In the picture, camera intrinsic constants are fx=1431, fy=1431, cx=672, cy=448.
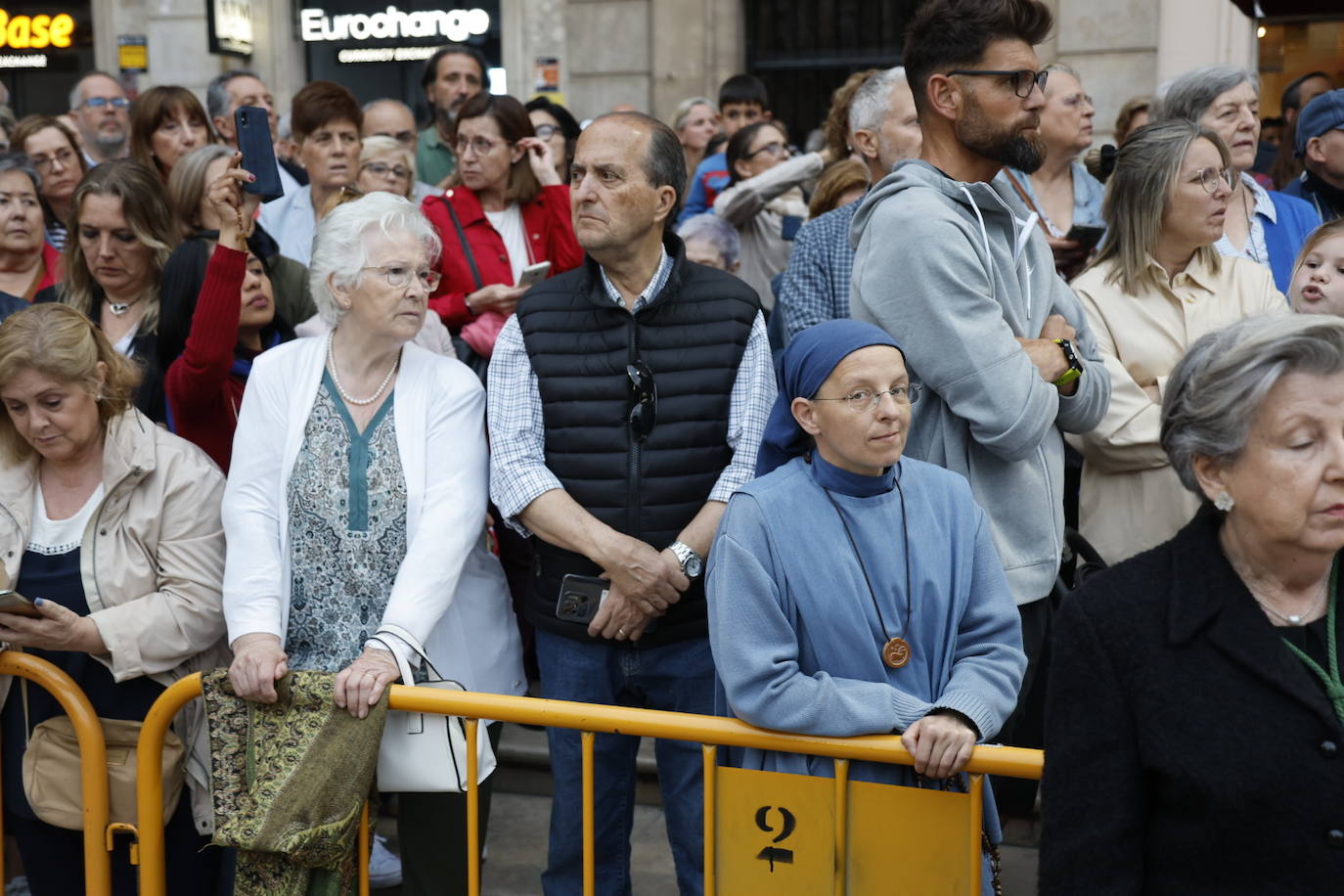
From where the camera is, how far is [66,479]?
3.79 meters

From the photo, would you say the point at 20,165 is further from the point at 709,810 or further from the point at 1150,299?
the point at 1150,299

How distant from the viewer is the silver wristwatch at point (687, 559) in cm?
360

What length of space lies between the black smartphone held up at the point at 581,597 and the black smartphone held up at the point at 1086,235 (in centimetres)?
220

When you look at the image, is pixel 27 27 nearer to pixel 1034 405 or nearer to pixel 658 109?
pixel 658 109

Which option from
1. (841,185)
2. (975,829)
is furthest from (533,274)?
(975,829)

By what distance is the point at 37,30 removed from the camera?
13898mm

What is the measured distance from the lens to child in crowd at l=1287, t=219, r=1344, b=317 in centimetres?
388

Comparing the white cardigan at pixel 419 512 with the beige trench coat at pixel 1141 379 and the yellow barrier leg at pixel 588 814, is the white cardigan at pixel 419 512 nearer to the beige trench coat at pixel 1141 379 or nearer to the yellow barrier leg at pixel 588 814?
the yellow barrier leg at pixel 588 814

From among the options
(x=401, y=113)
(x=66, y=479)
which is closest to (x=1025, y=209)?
(x=66, y=479)

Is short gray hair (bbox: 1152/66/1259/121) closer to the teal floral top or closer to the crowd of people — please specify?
the crowd of people

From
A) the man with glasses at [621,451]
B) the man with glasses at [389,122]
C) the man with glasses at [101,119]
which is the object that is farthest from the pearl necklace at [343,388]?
the man with glasses at [101,119]

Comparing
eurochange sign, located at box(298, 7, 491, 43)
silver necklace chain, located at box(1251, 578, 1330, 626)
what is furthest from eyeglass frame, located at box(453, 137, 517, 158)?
eurochange sign, located at box(298, 7, 491, 43)

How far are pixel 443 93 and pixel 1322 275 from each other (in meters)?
5.26

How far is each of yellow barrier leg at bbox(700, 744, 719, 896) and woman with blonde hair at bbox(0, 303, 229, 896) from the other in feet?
4.66
